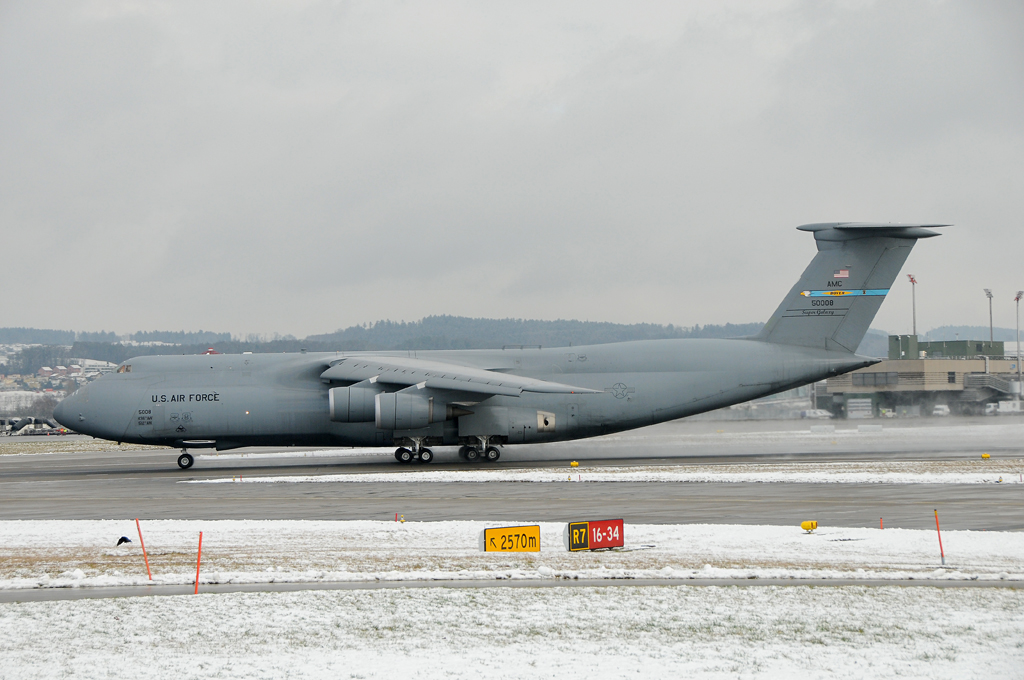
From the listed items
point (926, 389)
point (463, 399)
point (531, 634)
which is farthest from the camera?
point (926, 389)

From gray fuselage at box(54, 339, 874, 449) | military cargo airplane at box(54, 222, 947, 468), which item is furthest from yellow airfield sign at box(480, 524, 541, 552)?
gray fuselage at box(54, 339, 874, 449)

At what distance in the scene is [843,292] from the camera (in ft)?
110

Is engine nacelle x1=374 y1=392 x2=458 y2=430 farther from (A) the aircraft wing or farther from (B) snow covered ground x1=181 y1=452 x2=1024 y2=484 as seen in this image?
(B) snow covered ground x1=181 y1=452 x2=1024 y2=484

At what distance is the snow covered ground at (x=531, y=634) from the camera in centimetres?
846

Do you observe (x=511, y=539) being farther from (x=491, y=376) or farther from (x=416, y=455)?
(x=416, y=455)

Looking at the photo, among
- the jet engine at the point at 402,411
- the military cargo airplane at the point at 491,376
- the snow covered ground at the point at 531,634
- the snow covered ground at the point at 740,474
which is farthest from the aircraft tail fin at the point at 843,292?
the snow covered ground at the point at 531,634

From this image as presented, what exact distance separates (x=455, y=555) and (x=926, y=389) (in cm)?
4112

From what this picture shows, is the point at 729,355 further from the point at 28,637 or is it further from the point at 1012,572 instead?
the point at 28,637

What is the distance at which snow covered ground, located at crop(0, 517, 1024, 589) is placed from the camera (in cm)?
1240

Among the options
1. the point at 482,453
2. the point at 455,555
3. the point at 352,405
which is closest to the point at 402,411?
the point at 352,405

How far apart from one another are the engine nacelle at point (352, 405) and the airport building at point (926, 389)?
30.0 m

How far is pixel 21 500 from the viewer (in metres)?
23.0

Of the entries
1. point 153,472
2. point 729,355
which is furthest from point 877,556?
point 153,472

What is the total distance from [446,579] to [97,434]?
2468cm
